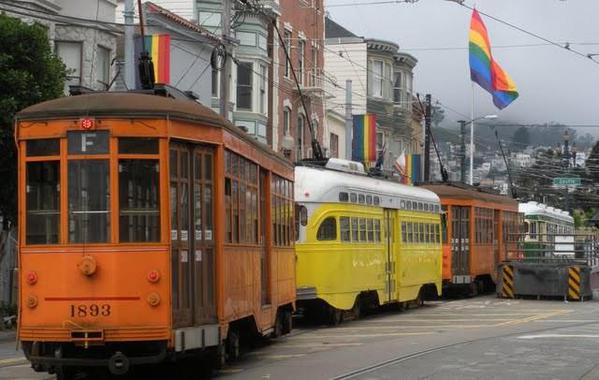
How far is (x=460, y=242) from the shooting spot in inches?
1176

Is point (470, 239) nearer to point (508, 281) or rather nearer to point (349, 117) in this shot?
point (508, 281)

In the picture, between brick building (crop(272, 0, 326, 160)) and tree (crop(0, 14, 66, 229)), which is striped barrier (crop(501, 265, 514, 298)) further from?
tree (crop(0, 14, 66, 229))

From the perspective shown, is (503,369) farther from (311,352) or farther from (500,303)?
(500,303)

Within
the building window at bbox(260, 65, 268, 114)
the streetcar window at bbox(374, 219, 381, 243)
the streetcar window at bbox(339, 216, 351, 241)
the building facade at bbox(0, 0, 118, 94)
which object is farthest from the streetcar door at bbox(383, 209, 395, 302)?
the building window at bbox(260, 65, 268, 114)

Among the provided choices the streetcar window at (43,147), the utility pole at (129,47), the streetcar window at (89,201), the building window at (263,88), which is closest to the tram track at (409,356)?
the streetcar window at (89,201)

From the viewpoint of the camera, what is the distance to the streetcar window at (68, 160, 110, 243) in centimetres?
1059

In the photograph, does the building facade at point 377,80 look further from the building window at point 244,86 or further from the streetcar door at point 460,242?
the streetcar door at point 460,242

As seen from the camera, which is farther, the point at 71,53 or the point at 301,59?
the point at 301,59

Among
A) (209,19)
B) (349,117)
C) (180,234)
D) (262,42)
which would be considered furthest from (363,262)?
(262,42)

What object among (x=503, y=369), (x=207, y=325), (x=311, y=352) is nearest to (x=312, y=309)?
(x=311, y=352)

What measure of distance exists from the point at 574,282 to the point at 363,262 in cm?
1040

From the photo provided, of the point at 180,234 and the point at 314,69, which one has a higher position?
the point at 314,69

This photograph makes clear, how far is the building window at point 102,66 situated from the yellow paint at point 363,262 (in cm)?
987

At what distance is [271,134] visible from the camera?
4028 centimetres
